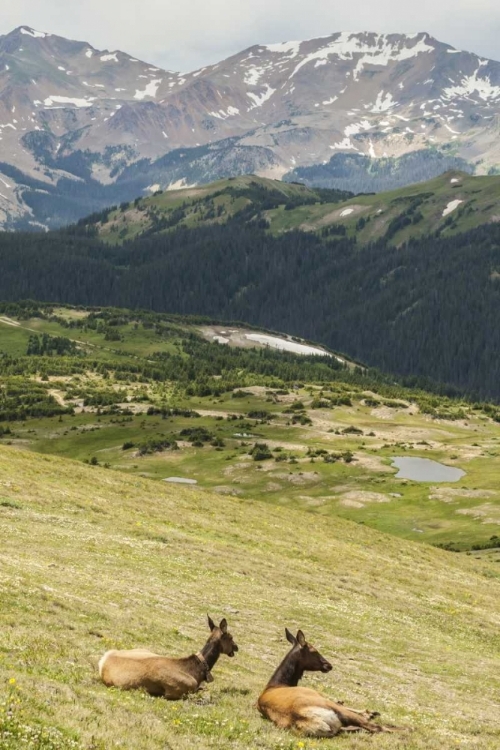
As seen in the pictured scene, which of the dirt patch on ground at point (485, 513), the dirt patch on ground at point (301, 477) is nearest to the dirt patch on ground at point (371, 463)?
the dirt patch on ground at point (301, 477)

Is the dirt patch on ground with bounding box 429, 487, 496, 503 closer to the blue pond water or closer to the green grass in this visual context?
the green grass

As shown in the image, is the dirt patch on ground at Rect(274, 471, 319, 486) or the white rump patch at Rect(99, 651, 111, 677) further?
the dirt patch on ground at Rect(274, 471, 319, 486)

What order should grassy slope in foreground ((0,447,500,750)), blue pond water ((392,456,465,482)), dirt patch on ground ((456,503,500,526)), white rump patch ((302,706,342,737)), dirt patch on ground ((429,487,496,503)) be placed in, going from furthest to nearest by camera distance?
blue pond water ((392,456,465,482)) < dirt patch on ground ((429,487,496,503)) < dirt patch on ground ((456,503,500,526)) < white rump patch ((302,706,342,737)) < grassy slope in foreground ((0,447,500,750))

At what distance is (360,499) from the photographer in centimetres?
12019

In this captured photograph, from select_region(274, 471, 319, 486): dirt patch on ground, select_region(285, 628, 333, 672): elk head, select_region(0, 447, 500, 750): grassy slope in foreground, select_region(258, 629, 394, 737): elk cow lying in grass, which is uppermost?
select_region(285, 628, 333, 672): elk head

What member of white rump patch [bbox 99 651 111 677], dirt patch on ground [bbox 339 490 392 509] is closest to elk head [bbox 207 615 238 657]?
white rump patch [bbox 99 651 111 677]

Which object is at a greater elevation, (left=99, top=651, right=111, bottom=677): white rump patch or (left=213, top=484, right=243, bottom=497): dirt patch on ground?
(left=99, top=651, right=111, bottom=677): white rump patch

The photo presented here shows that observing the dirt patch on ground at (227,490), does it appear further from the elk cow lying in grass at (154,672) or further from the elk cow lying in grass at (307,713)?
the elk cow lying in grass at (307,713)

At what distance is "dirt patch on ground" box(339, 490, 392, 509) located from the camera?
118 meters

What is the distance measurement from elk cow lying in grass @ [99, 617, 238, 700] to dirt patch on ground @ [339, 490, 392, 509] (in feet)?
302

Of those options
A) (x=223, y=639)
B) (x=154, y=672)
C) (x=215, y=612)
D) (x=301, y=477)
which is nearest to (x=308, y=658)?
(x=223, y=639)

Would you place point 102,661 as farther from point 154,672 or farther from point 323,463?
point 323,463

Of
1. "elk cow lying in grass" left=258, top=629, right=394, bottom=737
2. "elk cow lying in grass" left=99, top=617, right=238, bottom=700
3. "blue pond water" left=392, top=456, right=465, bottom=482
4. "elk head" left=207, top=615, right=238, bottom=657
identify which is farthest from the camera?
"blue pond water" left=392, top=456, right=465, bottom=482

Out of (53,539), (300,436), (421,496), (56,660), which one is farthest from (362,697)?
(300,436)
